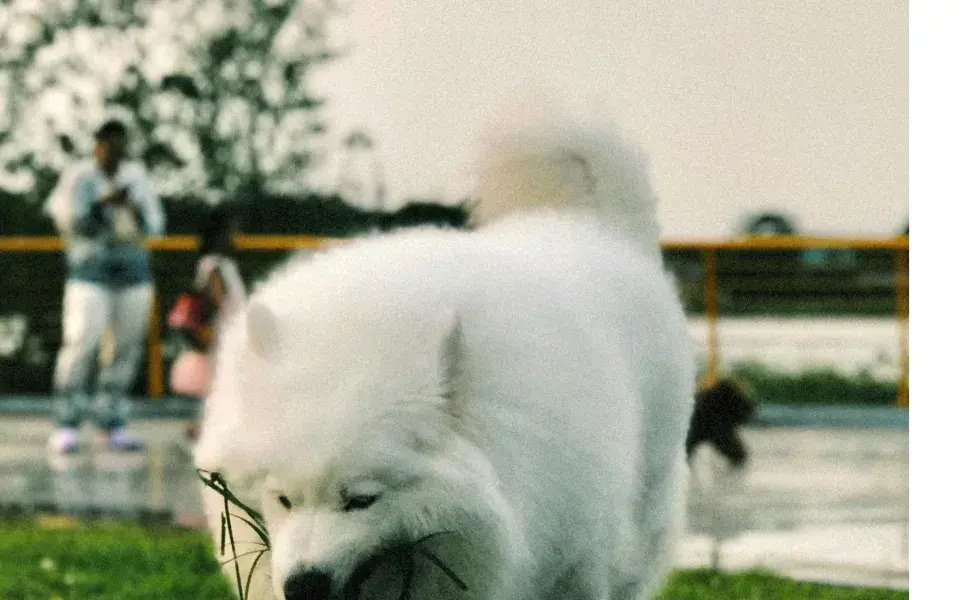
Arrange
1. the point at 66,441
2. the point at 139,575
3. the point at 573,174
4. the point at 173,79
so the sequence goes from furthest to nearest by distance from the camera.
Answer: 1. the point at 66,441
2. the point at 173,79
3. the point at 139,575
4. the point at 573,174

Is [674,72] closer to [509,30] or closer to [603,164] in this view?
[509,30]

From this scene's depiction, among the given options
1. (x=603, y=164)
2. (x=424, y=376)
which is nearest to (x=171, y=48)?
(x=603, y=164)

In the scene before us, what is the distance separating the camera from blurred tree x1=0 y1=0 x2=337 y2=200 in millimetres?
7461

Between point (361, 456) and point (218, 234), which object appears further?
point (218, 234)

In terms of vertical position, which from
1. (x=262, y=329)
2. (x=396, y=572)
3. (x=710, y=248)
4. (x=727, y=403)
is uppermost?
(x=262, y=329)

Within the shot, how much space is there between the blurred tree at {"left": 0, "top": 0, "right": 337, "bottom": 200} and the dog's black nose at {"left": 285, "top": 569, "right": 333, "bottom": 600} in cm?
498

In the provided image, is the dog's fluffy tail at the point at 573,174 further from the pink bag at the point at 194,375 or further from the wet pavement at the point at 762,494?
the pink bag at the point at 194,375

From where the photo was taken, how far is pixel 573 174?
3.73m

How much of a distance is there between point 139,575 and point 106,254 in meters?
2.87

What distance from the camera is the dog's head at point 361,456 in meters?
2.39

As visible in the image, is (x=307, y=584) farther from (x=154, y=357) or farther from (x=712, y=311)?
(x=154, y=357)

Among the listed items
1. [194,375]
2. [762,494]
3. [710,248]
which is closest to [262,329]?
[762,494]

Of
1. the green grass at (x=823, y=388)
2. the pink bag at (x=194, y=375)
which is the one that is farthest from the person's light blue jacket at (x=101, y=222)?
the green grass at (x=823, y=388)

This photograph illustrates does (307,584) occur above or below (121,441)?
above
